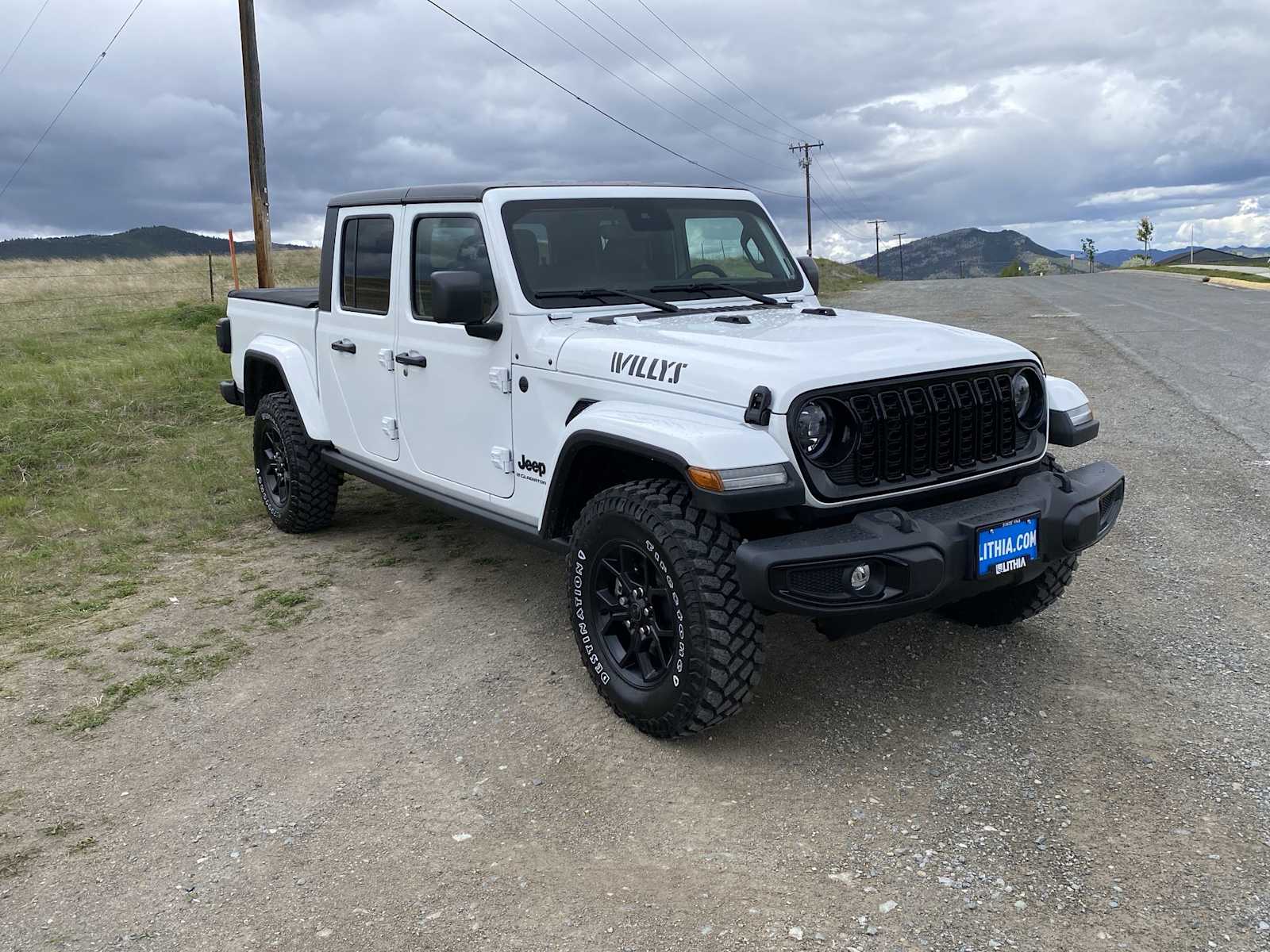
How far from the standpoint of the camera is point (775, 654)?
14.5 ft

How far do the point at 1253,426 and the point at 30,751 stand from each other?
28.1ft

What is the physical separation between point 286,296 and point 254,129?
9553mm

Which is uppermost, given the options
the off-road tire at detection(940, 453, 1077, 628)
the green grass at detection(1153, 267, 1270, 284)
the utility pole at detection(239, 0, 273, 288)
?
the utility pole at detection(239, 0, 273, 288)

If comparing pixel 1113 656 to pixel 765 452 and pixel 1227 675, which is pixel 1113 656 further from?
pixel 765 452

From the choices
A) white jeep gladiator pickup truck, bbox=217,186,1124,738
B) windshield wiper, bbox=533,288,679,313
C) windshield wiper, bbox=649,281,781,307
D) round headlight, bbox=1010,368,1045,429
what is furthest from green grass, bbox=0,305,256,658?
round headlight, bbox=1010,368,1045,429

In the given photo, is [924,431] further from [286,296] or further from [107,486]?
[107,486]

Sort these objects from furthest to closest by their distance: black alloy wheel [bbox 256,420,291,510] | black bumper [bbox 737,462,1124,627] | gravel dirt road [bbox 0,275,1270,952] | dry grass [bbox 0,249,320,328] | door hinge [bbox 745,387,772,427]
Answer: dry grass [bbox 0,249,320,328] → black alloy wheel [bbox 256,420,291,510] → door hinge [bbox 745,387,772,427] → black bumper [bbox 737,462,1124,627] → gravel dirt road [bbox 0,275,1270,952]

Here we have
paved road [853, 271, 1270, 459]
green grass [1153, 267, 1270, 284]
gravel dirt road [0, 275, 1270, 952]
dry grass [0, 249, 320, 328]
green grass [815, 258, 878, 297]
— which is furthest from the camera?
green grass [815, 258, 878, 297]

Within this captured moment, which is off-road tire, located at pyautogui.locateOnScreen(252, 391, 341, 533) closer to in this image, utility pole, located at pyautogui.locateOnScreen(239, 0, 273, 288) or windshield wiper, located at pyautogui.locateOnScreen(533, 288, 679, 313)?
windshield wiper, located at pyautogui.locateOnScreen(533, 288, 679, 313)

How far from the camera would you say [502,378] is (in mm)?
4371

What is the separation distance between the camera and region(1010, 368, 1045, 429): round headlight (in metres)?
4.00

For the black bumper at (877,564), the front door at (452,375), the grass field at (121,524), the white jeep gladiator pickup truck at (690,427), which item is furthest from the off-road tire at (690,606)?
the grass field at (121,524)

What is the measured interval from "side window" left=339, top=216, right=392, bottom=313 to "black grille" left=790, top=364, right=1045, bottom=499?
8.80ft

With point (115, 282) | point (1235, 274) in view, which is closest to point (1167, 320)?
point (115, 282)
